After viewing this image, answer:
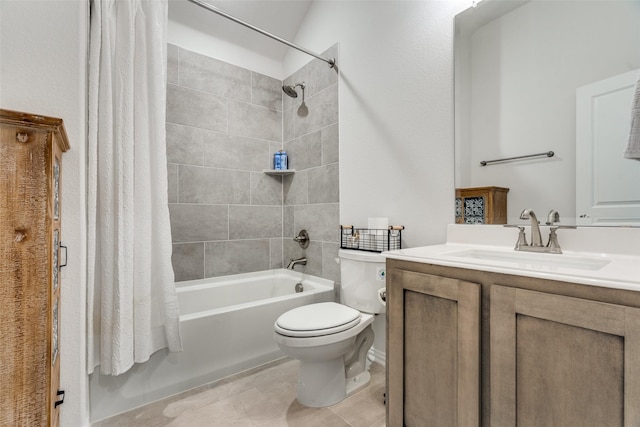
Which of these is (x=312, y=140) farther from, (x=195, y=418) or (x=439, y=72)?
(x=195, y=418)

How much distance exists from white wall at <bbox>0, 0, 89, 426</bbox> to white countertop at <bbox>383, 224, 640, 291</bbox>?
1230 millimetres

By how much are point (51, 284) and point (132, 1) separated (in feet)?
4.70

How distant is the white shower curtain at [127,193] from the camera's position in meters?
1.39

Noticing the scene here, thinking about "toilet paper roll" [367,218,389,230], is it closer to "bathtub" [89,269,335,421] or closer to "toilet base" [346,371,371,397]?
"bathtub" [89,269,335,421]

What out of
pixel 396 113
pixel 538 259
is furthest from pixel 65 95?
pixel 538 259

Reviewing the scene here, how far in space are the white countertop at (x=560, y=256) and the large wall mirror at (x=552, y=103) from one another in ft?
0.22

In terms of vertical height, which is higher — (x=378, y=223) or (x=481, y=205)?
(x=481, y=205)

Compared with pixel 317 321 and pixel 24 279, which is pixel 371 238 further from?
pixel 24 279

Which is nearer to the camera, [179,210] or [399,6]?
[399,6]

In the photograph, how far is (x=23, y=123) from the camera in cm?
81

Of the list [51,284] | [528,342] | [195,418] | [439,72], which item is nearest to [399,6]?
[439,72]

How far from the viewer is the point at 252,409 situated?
4.95ft

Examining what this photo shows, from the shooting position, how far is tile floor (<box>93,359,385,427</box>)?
1.41m

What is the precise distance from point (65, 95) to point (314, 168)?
162cm
